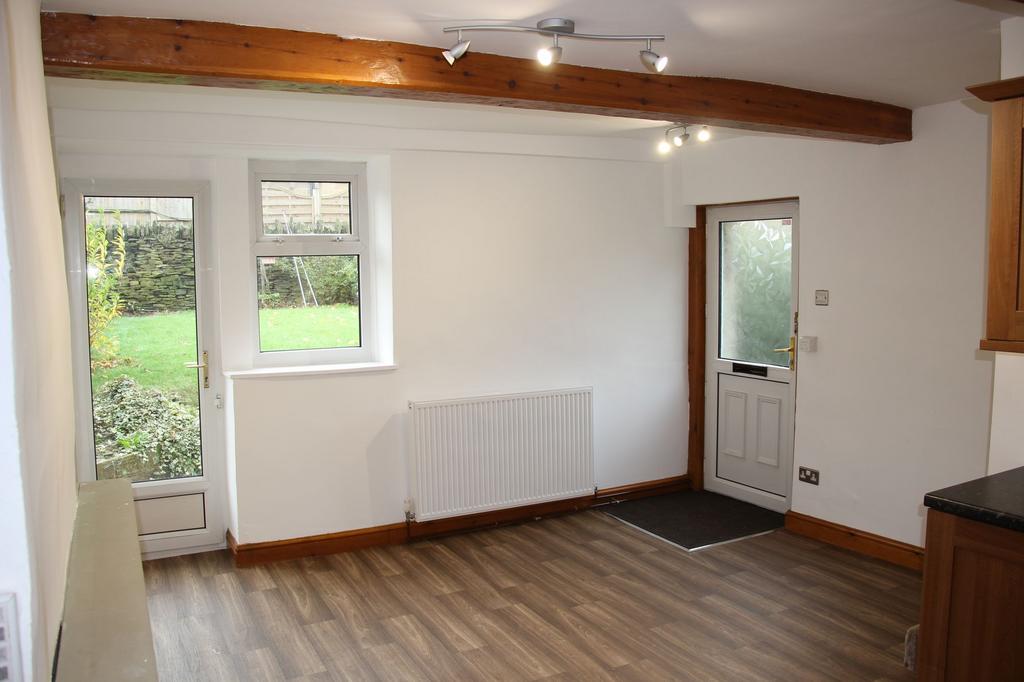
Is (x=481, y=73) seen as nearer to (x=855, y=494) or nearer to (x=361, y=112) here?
(x=361, y=112)

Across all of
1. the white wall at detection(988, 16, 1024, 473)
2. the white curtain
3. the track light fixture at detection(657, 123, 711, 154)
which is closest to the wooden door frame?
the track light fixture at detection(657, 123, 711, 154)

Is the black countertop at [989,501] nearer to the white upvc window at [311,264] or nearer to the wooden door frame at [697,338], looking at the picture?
the wooden door frame at [697,338]

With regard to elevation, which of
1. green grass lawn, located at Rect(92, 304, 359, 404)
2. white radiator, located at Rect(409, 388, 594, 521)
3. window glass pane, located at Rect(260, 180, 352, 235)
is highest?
window glass pane, located at Rect(260, 180, 352, 235)

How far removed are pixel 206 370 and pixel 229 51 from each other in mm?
2355

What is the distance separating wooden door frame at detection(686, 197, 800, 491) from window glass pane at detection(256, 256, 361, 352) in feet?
7.69

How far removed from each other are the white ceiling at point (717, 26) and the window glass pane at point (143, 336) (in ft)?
6.82

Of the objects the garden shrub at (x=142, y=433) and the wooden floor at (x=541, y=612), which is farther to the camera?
the garden shrub at (x=142, y=433)

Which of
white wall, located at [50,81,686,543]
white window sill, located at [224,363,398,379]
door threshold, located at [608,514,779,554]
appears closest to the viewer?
white wall, located at [50,81,686,543]

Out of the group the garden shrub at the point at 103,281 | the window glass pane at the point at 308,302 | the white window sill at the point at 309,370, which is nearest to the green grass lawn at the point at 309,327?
the window glass pane at the point at 308,302

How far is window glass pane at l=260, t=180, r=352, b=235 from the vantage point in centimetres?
460

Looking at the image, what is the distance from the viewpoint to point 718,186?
17.3ft

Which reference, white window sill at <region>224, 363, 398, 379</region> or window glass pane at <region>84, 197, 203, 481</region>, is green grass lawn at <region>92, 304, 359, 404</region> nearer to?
window glass pane at <region>84, 197, 203, 481</region>

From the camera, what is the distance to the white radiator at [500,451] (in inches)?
185

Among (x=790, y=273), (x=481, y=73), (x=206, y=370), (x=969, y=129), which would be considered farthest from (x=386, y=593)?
(x=969, y=129)
